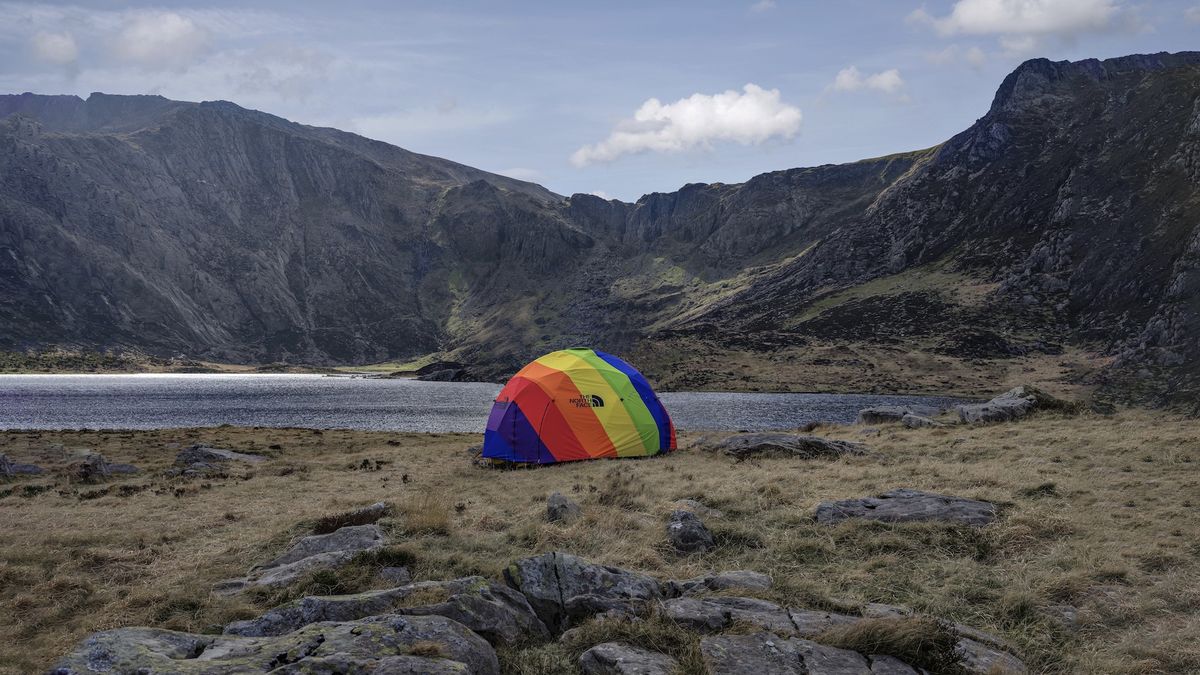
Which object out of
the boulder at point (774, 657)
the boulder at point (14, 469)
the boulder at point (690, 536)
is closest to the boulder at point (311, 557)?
the boulder at point (690, 536)

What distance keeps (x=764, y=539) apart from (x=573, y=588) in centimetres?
508

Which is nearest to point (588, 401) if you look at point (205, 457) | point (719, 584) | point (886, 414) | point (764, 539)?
point (764, 539)

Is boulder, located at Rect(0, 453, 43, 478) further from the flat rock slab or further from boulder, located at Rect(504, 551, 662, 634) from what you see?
the flat rock slab

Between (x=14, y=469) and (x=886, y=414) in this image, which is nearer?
(x=14, y=469)

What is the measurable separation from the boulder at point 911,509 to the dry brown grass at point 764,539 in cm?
53

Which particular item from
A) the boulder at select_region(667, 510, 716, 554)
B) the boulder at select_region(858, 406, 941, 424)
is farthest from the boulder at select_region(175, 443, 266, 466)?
the boulder at select_region(858, 406, 941, 424)

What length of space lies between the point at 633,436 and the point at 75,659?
2334 cm

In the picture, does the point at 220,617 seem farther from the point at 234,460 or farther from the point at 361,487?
the point at 234,460

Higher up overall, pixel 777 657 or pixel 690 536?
pixel 777 657

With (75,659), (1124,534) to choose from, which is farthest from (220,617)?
(1124,534)

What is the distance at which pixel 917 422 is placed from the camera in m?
29.7

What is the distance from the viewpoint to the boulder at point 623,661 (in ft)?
20.5

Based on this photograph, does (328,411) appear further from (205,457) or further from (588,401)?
(588,401)

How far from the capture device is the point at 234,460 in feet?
100
